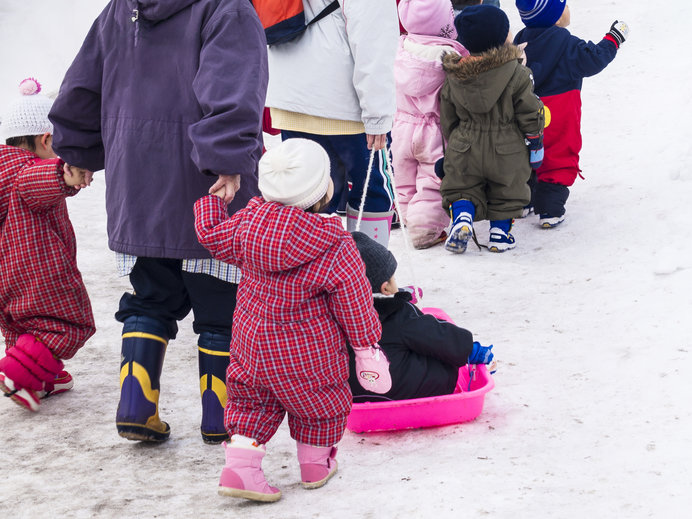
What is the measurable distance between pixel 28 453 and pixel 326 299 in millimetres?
1281

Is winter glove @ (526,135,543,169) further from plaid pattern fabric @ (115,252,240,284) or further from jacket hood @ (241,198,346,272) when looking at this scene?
jacket hood @ (241,198,346,272)

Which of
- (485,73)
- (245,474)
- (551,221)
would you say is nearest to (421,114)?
(485,73)

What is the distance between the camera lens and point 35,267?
126 inches

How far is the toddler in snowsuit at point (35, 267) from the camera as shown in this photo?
3.10 metres

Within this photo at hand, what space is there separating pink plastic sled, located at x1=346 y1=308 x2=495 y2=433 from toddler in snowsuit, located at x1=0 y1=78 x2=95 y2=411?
4.12 ft

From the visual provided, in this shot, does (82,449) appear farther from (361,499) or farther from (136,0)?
(136,0)

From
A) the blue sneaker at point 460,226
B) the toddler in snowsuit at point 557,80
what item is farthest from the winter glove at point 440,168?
the toddler in snowsuit at point 557,80

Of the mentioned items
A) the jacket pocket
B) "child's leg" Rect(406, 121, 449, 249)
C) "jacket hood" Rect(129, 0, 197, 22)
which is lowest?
"child's leg" Rect(406, 121, 449, 249)

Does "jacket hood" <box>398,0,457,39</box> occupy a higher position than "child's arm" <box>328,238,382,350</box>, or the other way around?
"jacket hood" <box>398,0,457,39</box>

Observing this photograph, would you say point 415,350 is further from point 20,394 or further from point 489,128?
point 489,128

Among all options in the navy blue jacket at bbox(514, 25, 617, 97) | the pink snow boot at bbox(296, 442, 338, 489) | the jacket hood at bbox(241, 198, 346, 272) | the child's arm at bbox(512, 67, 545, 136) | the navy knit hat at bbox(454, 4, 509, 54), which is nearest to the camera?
the jacket hood at bbox(241, 198, 346, 272)

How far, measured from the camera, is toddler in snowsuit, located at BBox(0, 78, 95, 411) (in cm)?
310

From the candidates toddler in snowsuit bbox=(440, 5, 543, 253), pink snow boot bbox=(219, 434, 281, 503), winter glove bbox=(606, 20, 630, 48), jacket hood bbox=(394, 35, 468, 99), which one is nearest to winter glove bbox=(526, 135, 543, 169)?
toddler in snowsuit bbox=(440, 5, 543, 253)

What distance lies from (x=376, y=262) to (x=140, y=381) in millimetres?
930
